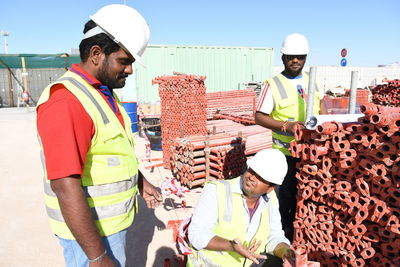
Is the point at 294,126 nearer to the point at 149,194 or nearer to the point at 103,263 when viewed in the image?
the point at 149,194

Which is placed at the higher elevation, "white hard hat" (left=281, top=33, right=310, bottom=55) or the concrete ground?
"white hard hat" (left=281, top=33, right=310, bottom=55)

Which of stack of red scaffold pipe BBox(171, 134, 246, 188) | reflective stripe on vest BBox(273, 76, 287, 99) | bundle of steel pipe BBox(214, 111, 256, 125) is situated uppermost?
reflective stripe on vest BBox(273, 76, 287, 99)

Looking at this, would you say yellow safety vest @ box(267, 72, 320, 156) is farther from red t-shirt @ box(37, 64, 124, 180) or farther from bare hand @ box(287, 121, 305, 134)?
red t-shirt @ box(37, 64, 124, 180)

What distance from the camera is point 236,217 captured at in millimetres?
2426

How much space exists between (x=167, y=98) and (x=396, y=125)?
6.34 m

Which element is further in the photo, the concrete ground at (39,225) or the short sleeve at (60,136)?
the concrete ground at (39,225)

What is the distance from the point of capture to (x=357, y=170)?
262 cm

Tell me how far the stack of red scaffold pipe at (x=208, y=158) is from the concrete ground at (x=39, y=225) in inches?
19.9

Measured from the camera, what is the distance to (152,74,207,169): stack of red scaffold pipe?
7829 millimetres

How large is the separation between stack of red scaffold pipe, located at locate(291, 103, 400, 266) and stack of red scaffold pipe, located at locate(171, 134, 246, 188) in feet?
11.6

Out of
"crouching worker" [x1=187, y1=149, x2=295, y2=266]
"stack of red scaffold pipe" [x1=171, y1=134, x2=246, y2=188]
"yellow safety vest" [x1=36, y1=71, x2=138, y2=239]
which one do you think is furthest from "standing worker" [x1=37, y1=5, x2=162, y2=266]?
"stack of red scaffold pipe" [x1=171, y1=134, x2=246, y2=188]

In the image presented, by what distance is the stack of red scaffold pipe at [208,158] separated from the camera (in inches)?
261

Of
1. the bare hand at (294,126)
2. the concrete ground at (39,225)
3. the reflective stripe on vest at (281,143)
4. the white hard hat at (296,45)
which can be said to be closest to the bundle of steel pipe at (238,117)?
the concrete ground at (39,225)

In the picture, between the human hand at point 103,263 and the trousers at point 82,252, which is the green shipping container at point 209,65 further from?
the human hand at point 103,263
